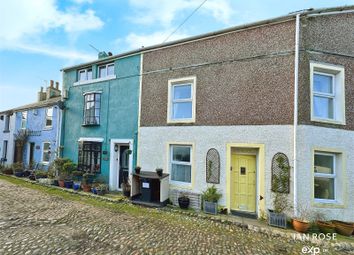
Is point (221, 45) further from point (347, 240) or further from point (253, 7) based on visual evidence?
point (347, 240)

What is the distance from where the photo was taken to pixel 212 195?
915 centimetres

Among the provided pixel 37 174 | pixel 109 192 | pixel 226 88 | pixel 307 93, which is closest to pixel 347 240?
pixel 307 93

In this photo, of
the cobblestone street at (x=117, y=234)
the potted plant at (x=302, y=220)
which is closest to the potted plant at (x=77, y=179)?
the cobblestone street at (x=117, y=234)

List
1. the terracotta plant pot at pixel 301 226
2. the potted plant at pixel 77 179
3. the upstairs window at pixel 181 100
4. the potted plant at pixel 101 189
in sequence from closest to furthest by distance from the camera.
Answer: the terracotta plant pot at pixel 301 226 → the upstairs window at pixel 181 100 → the potted plant at pixel 101 189 → the potted plant at pixel 77 179

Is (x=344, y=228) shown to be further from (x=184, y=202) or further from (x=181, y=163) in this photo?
(x=181, y=163)

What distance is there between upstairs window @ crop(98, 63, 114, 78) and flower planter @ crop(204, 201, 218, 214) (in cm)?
914

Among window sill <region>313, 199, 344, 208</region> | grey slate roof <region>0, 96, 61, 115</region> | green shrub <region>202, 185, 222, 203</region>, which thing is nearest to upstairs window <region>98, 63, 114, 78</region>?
grey slate roof <region>0, 96, 61, 115</region>

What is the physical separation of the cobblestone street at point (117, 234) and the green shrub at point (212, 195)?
1.10 meters

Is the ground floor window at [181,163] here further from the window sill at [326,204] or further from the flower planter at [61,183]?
the flower planter at [61,183]

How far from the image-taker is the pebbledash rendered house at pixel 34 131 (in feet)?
55.1

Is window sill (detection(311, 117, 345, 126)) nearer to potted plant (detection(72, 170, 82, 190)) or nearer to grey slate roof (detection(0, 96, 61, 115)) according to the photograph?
potted plant (detection(72, 170, 82, 190))

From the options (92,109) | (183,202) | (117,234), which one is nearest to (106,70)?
(92,109)

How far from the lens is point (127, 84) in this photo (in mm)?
12648

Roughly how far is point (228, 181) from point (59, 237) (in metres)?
6.04
